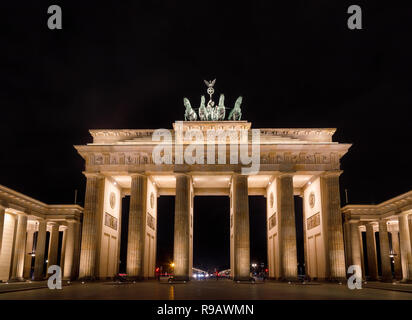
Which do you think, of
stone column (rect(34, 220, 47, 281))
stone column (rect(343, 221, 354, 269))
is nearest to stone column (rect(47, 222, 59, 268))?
stone column (rect(34, 220, 47, 281))

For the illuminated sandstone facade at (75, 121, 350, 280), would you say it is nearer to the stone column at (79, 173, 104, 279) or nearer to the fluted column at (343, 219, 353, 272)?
the stone column at (79, 173, 104, 279)

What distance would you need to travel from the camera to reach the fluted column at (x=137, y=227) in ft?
126

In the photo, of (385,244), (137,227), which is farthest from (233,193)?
(385,244)

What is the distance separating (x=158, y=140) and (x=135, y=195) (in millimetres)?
6520

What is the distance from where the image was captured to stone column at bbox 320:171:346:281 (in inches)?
1478

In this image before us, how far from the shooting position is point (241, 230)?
3859cm

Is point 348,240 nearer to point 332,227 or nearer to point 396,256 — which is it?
point 396,256

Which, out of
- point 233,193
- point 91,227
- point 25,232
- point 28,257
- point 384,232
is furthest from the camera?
point 28,257

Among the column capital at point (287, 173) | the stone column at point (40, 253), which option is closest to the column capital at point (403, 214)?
the column capital at point (287, 173)

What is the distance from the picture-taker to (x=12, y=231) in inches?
1801

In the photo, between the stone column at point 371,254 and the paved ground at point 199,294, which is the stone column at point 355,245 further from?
the paved ground at point 199,294

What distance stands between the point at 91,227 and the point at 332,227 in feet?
79.1

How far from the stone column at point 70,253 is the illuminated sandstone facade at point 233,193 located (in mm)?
3762
